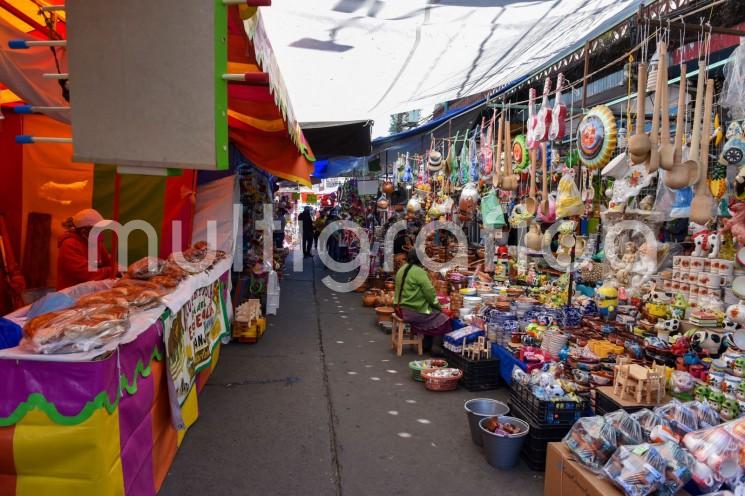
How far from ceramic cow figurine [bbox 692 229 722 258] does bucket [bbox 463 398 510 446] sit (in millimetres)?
2119

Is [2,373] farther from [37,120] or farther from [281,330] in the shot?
[281,330]

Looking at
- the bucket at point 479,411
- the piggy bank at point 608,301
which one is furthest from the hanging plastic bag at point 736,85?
the bucket at point 479,411

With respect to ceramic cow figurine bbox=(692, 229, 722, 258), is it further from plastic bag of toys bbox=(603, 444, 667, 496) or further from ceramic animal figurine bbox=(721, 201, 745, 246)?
plastic bag of toys bbox=(603, 444, 667, 496)

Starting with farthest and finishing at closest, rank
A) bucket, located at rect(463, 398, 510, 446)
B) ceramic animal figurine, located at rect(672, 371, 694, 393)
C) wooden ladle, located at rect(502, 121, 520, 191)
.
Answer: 1. wooden ladle, located at rect(502, 121, 520, 191)
2. bucket, located at rect(463, 398, 510, 446)
3. ceramic animal figurine, located at rect(672, 371, 694, 393)

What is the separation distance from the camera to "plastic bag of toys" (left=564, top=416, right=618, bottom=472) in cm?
250

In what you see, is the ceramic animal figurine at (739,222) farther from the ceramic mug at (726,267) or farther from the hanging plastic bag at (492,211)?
the hanging plastic bag at (492,211)

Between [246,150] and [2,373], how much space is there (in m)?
4.11

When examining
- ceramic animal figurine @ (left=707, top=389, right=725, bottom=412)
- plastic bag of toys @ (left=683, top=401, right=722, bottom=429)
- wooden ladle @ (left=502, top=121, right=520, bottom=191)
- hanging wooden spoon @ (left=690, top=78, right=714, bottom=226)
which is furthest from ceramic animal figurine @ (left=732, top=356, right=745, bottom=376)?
wooden ladle @ (left=502, top=121, right=520, bottom=191)

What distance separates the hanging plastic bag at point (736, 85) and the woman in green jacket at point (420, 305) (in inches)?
141

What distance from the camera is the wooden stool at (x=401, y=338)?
6.09 metres

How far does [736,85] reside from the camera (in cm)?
295

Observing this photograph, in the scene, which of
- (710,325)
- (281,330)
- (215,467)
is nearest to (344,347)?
(281,330)

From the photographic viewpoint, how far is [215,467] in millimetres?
3336

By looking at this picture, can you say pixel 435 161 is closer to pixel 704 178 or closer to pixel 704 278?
pixel 704 278
